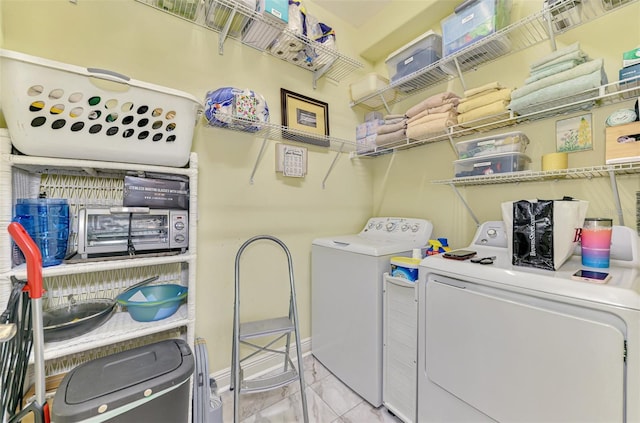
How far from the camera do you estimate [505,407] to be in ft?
3.29

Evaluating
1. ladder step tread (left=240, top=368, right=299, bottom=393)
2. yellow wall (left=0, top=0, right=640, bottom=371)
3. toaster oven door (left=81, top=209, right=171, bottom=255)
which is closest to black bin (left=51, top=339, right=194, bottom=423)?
ladder step tread (left=240, top=368, right=299, bottom=393)

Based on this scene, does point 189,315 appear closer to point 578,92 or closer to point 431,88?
point 578,92

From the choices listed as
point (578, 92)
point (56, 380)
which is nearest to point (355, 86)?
point (578, 92)

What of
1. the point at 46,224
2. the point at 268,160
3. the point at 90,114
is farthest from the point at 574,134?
the point at 46,224

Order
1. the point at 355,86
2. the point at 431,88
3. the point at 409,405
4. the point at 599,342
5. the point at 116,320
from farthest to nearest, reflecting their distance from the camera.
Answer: the point at 355,86, the point at 431,88, the point at 409,405, the point at 116,320, the point at 599,342

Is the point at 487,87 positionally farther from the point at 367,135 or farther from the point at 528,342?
the point at 528,342

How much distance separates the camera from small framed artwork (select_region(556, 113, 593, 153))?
1.32m

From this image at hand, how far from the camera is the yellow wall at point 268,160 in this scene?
1.28 metres

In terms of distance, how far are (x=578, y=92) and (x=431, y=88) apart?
3.48 ft

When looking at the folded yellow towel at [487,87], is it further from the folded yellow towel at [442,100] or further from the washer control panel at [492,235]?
the washer control panel at [492,235]

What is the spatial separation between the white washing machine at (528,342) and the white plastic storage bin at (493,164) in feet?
1.56

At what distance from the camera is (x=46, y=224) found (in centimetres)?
107

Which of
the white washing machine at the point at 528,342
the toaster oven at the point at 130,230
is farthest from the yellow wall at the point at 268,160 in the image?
the white washing machine at the point at 528,342

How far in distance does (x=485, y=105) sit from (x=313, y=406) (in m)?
2.08
